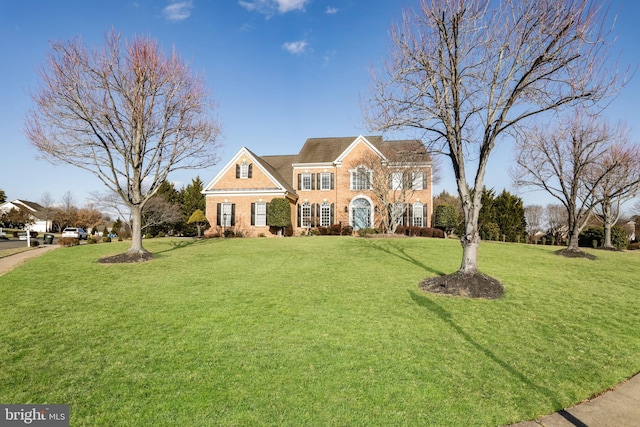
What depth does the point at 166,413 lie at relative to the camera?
3623 mm

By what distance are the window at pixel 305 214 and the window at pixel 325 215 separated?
120 centimetres

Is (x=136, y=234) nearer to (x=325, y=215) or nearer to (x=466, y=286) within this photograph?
(x=466, y=286)

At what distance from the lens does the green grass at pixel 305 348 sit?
385cm

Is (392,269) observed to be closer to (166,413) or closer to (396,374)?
(396,374)

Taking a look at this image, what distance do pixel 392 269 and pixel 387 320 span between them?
5343 millimetres

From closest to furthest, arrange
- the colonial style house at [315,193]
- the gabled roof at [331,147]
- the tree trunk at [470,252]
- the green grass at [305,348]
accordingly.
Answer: the green grass at [305,348] < the tree trunk at [470,252] < the colonial style house at [315,193] < the gabled roof at [331,147]

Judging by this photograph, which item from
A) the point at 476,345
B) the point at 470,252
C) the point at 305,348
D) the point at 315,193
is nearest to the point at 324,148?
the point at 315,193

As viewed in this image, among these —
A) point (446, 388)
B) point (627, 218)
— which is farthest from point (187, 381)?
point (627, 218)

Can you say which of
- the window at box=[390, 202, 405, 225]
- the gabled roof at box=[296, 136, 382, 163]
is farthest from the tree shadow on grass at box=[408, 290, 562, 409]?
the gabled roof at box=[296, 136, 382, 163]

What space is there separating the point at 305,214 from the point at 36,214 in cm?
5923

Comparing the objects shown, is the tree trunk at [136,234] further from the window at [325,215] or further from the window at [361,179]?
the window at [361,179]

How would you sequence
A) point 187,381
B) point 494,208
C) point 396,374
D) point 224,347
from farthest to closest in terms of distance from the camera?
point 494,208, point 224,347, point 396,374, point 187,381

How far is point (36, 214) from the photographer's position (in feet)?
203

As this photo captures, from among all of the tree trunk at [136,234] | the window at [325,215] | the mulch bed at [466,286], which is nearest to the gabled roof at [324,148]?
the window at [325,215]
